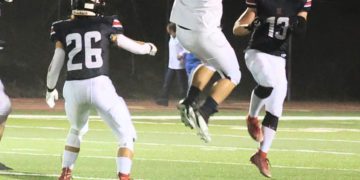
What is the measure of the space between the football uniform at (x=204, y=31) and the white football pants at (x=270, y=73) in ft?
3.54

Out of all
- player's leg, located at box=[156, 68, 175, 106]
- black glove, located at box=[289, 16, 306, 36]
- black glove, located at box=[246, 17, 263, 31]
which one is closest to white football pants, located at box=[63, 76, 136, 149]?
black glove, located at box=[246, 17, 263, 31]

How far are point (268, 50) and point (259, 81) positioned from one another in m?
0.34

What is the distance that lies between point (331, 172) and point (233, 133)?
550 cm

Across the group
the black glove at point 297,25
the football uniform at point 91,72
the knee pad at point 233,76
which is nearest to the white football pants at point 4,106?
the football uniform at point 91,72

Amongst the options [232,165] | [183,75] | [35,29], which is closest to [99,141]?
[232,165]

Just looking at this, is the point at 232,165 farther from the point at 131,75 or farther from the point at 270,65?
the point at 131,75

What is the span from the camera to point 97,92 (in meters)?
8.98

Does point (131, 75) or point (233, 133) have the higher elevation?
point (233, 133)

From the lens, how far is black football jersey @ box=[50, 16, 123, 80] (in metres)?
9.07

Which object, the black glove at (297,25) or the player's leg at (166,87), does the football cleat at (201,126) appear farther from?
the player's leg at (166,87)

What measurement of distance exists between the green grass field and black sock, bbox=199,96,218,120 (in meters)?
1.41

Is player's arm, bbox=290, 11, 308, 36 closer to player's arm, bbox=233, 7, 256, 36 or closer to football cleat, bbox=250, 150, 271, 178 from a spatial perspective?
player's arm, bbox=233, 7, 256, 36

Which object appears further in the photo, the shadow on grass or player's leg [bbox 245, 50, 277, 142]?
the shadow on grass

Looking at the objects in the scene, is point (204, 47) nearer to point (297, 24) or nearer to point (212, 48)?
point (212, 48)
